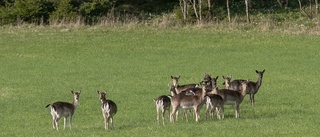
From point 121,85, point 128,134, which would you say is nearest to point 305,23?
point 121,85

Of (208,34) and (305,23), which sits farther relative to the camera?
(305,23)

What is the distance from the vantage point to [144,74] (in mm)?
33688

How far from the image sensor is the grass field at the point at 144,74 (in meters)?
20.3

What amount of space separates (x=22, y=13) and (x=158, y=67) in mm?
17896

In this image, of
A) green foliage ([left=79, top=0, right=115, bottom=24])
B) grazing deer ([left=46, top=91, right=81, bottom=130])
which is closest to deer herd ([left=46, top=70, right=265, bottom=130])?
grazing deer ([left=46, top=91, right=81, bottom=130])

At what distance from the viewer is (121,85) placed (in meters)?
30.5

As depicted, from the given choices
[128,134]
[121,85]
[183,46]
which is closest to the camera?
[128,134]

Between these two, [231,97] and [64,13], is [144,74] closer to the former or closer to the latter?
[231,97]

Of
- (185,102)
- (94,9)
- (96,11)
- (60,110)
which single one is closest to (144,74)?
(185,102)

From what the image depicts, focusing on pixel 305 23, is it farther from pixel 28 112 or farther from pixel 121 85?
pixel 28 112

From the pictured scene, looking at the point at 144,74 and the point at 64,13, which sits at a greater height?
the point at 64,13

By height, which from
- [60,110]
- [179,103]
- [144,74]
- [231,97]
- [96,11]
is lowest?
[144,74]

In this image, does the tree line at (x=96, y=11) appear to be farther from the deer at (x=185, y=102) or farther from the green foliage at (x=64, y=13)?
the deer at (x=185, y=102)

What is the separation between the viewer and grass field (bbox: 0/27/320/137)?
20.3 metres
